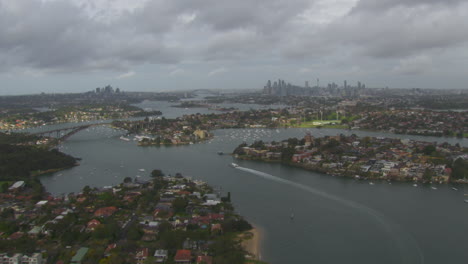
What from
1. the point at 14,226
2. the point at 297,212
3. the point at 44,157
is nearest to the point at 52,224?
the point at 14,226

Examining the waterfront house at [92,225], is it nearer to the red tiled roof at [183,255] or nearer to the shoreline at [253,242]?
the red tiled roof at [183,255]

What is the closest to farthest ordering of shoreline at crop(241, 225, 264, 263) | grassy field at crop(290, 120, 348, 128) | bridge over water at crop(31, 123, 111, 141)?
shoreline at crop(241, 225, 264, 263)
bridge over water at crop(31, 123, 111, 141)
grassy field at crop(290, 120, 348, 128)

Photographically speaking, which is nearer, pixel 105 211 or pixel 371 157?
pixel 105 211

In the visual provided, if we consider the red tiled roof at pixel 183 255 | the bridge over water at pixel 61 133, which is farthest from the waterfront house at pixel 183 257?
the bridge over water at pixel 61 133

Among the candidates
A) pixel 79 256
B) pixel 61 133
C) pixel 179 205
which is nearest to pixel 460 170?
pixel 179 205

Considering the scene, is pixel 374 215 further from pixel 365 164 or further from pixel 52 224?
pixel 52 224

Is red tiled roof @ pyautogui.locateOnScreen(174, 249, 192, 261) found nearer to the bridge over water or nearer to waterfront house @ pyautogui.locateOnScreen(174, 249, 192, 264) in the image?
waterfront house @ pyautogui.locateOnScreen(174, 249, 192, 264)

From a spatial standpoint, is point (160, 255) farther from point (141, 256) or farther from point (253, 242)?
point (253, 242)

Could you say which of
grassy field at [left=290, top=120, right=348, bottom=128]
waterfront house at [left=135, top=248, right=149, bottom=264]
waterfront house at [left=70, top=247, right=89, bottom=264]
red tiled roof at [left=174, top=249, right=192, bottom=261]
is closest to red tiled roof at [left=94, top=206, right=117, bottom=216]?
waterfront house at [left=70, top=247, right=89, bottom=264]
